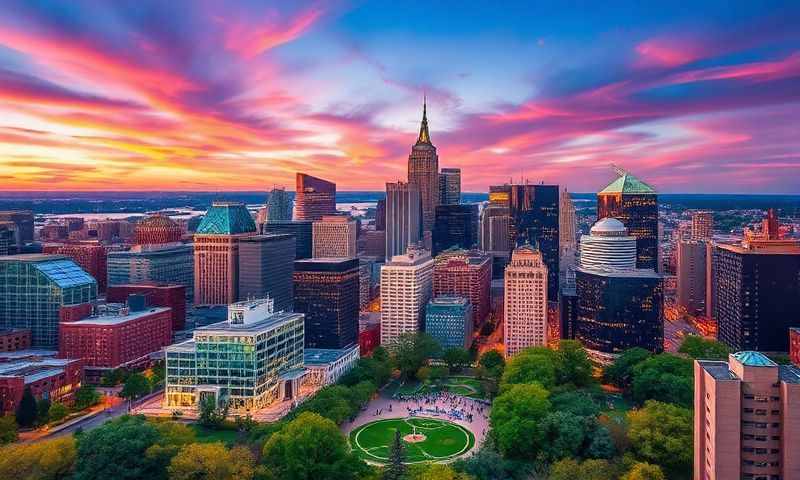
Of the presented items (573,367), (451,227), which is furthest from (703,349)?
(451,227)

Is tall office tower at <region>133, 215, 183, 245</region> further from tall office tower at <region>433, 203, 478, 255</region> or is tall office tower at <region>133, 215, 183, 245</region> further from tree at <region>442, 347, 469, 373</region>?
tree at <region>442, 347, 469, 373</region>

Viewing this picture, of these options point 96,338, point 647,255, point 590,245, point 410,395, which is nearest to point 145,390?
point 96,338

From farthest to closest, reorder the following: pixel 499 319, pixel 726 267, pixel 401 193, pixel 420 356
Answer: pixel 401 193 → pixel 499 319 → pixel 726 267 → pixel 420 356

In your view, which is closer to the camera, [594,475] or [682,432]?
[594,475]

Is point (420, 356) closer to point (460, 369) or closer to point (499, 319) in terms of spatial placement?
point (460, 369)

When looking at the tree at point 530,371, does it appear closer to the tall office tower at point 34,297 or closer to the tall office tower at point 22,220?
the tall office tower at point 34,297

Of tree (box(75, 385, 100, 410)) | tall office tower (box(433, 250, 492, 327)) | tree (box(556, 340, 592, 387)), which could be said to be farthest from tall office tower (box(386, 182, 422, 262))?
tree (box(75, 385, 100, 410))

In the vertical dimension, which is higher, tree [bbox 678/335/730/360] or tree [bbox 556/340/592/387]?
tree [bbox 678/335/730/360]
